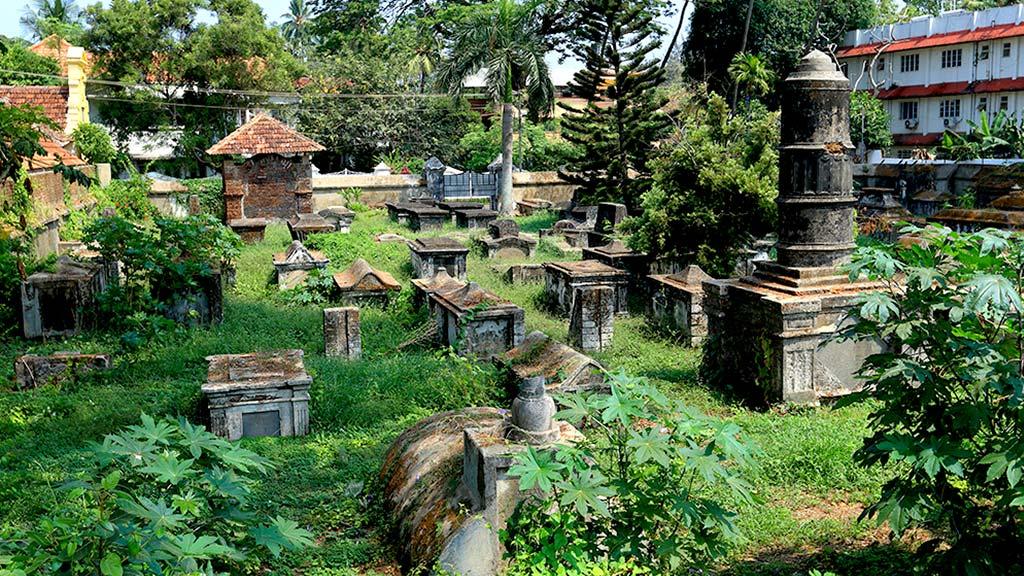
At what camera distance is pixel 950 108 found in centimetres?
3544

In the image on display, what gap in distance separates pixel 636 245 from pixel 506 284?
8.65 feet

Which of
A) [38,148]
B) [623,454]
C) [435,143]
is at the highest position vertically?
[435,143]

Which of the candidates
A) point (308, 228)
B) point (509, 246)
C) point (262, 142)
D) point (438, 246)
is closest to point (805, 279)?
point (438, 246)

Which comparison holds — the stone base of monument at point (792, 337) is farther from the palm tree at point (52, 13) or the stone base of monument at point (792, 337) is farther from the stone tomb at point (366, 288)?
the palm tree at point (52, 13)

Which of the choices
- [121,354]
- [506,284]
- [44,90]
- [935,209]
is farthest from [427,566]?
[44,90]

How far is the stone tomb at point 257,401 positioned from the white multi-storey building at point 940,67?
30.1m

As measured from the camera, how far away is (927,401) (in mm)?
3861

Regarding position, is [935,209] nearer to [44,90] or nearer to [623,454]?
[623,454]

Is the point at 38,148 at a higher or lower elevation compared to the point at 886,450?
higher

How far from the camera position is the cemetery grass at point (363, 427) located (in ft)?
17.3

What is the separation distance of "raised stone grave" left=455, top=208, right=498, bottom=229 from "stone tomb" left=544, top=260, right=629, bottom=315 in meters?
9.08

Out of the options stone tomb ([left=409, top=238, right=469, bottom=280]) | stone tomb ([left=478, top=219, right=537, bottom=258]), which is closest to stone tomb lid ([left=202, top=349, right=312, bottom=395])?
stone tomb ([left=409, top=238, right=469, bottom=280])

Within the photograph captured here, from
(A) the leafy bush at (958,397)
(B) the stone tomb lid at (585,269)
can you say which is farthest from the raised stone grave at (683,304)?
(A) the leafy bush at (958,397)

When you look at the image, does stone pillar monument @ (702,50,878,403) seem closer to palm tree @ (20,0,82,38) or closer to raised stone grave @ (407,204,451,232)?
raised stone grave @ (407,204,451,232)
